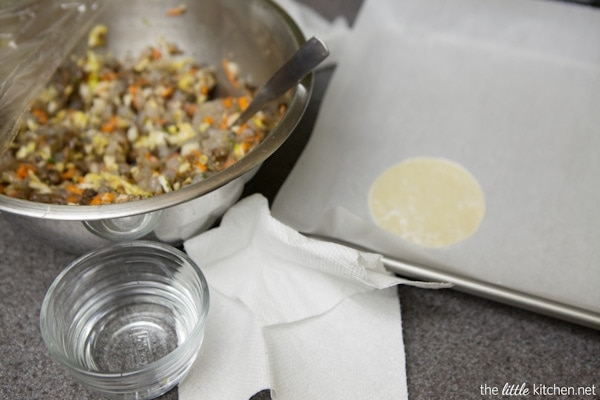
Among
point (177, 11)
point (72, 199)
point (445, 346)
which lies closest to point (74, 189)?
point (72, 199)

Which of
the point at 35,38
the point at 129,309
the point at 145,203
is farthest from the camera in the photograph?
the point at 35,38

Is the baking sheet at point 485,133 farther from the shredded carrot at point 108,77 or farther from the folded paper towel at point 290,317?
the shredded carrot at point 108,77

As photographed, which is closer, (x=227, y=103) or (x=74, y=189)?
(x=74, y=189)

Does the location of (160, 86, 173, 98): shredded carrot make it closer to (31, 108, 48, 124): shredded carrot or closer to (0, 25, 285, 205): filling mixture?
(0, 25, 285, 205): filling mixture

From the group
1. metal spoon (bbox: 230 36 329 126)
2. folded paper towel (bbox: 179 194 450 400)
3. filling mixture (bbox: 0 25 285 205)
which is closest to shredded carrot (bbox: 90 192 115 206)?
filling mixture (bbox: 0 25 285 205)

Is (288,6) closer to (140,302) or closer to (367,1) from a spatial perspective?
(367,1)

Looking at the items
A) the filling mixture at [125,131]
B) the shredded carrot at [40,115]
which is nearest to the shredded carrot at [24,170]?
the filling mixture at [125,131]

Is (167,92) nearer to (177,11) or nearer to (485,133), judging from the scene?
(177,11)
